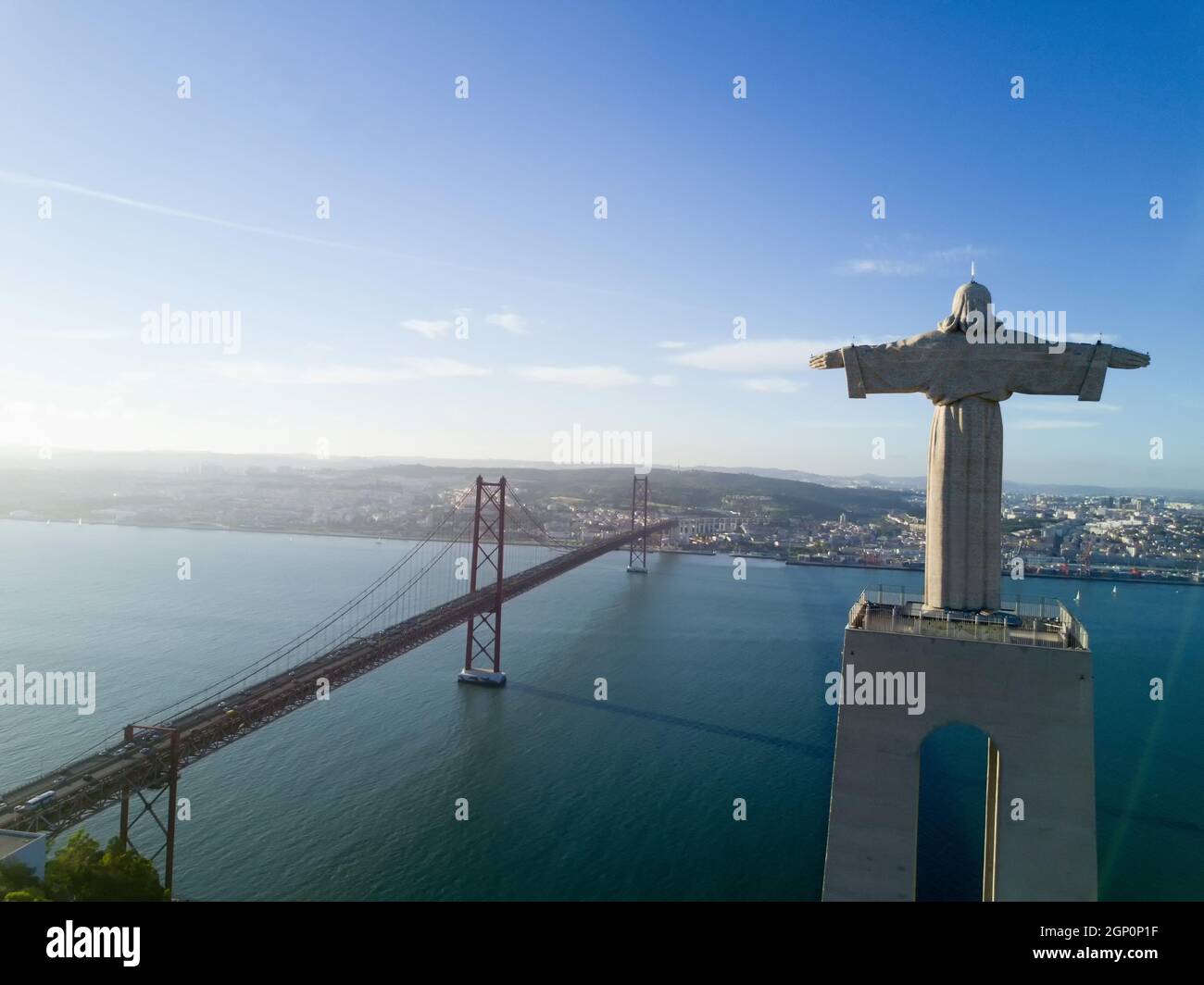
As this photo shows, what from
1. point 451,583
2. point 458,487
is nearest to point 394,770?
point 451,583

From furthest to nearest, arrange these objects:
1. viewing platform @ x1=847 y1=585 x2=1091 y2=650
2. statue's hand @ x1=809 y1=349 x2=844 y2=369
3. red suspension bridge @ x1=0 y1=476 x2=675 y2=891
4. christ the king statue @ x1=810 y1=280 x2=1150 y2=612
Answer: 1. red suspension bridge @ x1=0 y1=476 x2=675 y2=891
2. statue's hand @ x1=809 y1=349 x2=844 y2=369
3. christ the king statue @ x1=810 y1=280 x2=1150 y2=612
4. viewing platform @ x1=847 y1=585 x2=1091 y2=650

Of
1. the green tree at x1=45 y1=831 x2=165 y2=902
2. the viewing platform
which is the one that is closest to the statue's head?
the viewing platform

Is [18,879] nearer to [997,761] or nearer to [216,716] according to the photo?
[216,716]

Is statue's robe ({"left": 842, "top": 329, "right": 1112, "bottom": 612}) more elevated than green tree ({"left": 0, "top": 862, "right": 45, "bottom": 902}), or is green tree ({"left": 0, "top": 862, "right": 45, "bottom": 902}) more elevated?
statue's robe ({"left": 842, "top": 329, "right": 1112, "bottom": 612})

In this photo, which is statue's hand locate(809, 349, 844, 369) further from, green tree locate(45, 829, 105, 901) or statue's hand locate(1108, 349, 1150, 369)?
green tree locate(45, 829, 105, 901)

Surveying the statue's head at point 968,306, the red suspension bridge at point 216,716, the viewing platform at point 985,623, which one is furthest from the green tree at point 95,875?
the statue's head at point 968,306

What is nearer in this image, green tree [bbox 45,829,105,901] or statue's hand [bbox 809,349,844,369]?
green tree [bbox 45,829,105,901]
